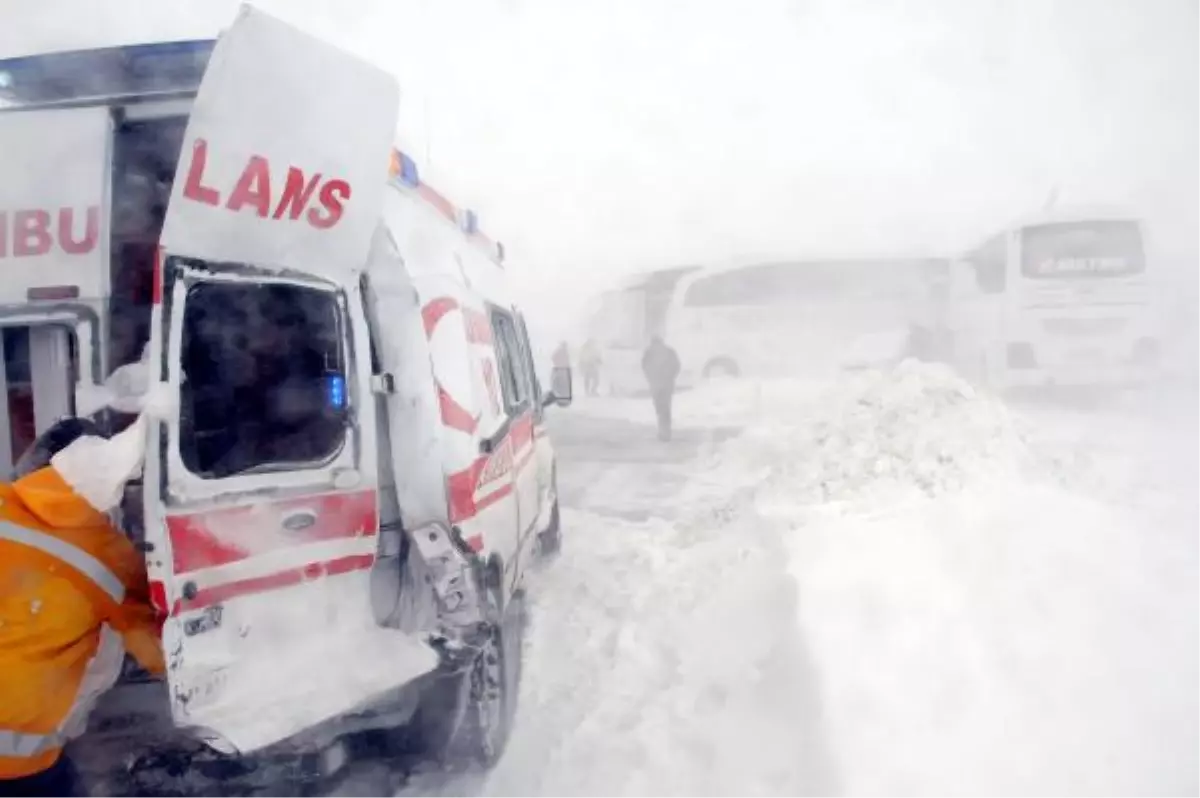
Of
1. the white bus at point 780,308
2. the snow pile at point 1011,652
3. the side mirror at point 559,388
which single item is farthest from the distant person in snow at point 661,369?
the snow pile at point 1011,652

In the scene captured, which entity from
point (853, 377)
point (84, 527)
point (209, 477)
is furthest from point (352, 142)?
point (853, 377)

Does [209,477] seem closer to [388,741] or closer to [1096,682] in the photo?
[388,741]

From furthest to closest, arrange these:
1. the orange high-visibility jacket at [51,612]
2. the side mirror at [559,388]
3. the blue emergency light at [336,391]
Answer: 1. the side mirror at [559,388]
2. the blue emergency light at [336,391]
3. the orange high-visibility jacket at [51,612]

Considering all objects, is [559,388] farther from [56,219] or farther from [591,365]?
[591,365]

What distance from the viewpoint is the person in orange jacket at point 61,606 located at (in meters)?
2.39

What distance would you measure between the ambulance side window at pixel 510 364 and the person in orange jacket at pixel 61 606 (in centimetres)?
203

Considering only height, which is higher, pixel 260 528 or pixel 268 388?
pixel 268 388

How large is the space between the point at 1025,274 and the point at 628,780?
11.9 metres

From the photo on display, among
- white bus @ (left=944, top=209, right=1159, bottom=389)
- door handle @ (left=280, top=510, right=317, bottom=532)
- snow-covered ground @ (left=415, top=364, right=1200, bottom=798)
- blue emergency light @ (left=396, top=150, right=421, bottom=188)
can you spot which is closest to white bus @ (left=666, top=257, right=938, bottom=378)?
white bus @ (left=944, top=209, right=1159, bottom=389)

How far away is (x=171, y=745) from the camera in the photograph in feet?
10.6

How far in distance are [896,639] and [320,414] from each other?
7.93 ft

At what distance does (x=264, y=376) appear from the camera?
11.7ft

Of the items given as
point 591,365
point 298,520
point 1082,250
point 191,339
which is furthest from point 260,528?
point 591,365

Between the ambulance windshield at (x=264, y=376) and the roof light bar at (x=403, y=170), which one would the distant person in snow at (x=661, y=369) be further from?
the ambulance windshield at (x=264, y=376)
